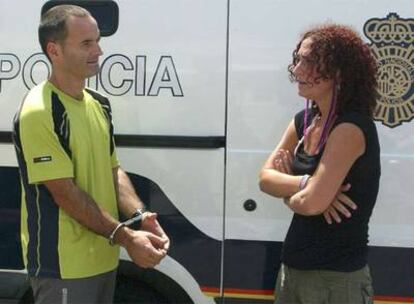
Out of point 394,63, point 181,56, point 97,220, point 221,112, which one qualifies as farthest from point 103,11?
point 394,63

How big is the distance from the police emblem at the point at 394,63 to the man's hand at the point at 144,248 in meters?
1.13

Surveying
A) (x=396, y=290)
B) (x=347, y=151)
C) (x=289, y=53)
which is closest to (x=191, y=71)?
(x=289, y=53)

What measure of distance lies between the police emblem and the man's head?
117cm

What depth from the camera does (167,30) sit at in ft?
8.39

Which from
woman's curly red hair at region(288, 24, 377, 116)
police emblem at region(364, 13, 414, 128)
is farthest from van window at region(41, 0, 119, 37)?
police emblem at region(364, 13, 414, 128)

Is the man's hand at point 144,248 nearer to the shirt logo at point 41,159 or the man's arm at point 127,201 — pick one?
the man's arm at point 127,201

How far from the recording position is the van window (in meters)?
2.59

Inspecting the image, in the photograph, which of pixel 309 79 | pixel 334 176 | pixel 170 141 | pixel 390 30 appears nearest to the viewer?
pixel 334 176

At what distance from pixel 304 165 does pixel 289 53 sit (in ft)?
2.13

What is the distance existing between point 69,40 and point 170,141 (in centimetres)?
70

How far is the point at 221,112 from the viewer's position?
100 inches

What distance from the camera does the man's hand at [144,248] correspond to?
1.98 m

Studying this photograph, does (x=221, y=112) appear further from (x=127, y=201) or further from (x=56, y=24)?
(x=56, y=24)

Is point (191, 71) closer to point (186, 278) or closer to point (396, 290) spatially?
point (186, 278)
